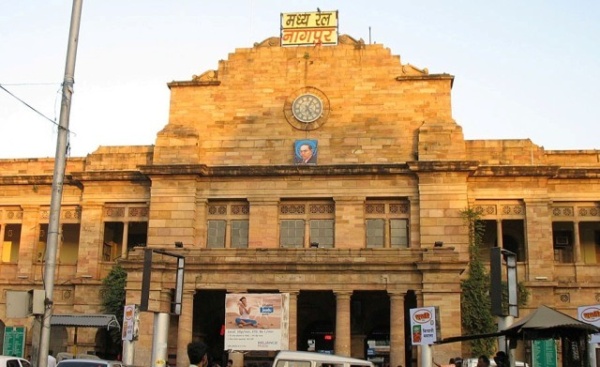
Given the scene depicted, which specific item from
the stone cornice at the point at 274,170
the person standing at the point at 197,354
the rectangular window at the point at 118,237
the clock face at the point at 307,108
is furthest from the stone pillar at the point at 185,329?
the person standing at the point at 197,354

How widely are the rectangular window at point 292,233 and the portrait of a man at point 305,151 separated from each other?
2.90m

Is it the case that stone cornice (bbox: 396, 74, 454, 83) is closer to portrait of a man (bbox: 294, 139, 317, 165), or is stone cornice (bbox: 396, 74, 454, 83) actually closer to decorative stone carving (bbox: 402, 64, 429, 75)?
decorative stone carving (bbox: 402, 64, 429, 75)

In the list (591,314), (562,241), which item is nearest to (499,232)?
(562,241)

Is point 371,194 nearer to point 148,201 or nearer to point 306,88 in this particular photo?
point 306,88

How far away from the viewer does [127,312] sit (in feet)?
87.5

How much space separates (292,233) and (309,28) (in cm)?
1061

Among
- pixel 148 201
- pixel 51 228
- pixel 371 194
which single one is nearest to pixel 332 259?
pixel 371 194

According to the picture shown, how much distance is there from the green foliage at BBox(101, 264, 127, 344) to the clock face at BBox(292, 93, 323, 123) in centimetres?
1129

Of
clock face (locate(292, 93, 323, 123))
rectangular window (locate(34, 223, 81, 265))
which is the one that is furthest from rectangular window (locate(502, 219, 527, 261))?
rectangular window (locate(34, 223, 81, 265))

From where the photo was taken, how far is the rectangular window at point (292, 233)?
121ft

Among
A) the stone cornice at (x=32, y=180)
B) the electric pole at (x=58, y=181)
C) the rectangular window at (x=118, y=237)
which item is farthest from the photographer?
the rectangular window at (x=118, y=237)

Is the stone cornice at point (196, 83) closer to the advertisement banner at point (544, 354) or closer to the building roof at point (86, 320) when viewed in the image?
the building roof at point (86, 320)

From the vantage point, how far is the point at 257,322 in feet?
92.8

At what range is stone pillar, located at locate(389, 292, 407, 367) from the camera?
30391 millimetres
